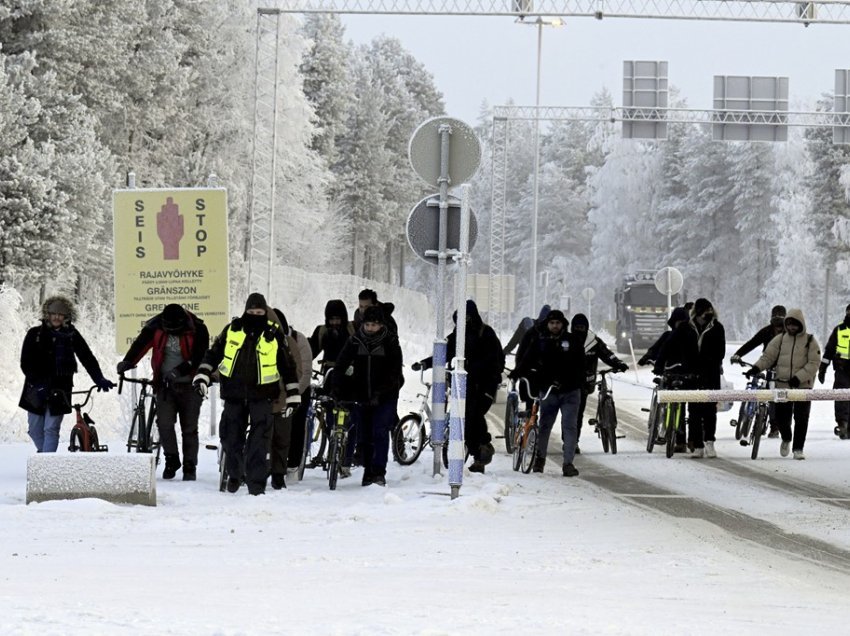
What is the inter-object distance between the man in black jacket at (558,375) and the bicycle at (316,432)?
2.18 metres

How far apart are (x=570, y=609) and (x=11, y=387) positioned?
2355cm

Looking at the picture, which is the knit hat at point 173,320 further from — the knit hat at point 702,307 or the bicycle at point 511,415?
the knit hat at point 702,307

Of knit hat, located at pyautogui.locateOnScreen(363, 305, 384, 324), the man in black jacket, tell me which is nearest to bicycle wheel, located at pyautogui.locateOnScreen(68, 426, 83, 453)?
knit hat, located at pyautogui.locateOnScreen(363, 305, 384, 324)

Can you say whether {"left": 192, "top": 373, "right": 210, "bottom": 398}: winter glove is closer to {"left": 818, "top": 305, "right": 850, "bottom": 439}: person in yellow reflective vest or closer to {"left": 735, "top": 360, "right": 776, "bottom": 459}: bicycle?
{"left": 735, "top": 360, "right": 776, "bottom": 459}: bicycle

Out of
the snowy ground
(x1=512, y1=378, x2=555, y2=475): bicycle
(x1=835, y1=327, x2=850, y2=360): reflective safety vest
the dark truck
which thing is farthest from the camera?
the dark truck

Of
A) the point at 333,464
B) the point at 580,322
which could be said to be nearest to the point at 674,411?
the point at 580,322

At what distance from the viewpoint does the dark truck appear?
68.2m

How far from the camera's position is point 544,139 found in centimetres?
15750

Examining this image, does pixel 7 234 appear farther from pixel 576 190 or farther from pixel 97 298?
pixel 576 190

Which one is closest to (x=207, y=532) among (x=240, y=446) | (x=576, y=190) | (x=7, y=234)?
(x=240, y=446)

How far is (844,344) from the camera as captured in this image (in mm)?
23875

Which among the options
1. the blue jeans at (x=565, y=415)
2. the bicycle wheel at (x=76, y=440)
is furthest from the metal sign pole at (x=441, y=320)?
the bicycle wheel at (x=76, y=440)

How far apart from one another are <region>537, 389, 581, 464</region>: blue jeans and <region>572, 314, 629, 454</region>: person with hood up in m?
0.55

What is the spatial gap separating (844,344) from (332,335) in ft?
32.4
